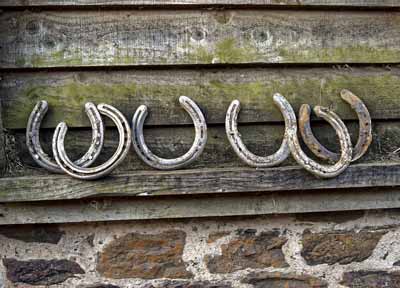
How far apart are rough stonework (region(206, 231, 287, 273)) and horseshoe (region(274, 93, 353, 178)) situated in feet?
0.89

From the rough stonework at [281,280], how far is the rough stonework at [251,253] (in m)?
0.03

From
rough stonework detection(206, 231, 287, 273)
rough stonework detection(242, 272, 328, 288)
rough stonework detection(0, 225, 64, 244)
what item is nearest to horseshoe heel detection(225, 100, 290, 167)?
rough stonework detection(206, 231, 287, 273)

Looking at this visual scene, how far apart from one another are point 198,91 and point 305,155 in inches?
15.0

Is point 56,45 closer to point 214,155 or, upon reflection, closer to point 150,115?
point 150,115

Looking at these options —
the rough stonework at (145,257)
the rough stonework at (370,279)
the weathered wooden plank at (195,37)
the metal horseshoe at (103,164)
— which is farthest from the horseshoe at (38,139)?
→ the rough stonework at (370,279)

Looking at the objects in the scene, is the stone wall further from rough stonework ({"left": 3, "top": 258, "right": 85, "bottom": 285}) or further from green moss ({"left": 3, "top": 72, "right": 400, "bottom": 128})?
green moss ({"left": 3, "top": 72, "right": 400, "bottom": 128})

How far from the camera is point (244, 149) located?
1.59 metres

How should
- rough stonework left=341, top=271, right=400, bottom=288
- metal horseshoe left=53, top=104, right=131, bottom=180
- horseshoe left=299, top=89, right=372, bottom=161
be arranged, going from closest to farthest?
1. metal horseshoe left=53, top=104, right=131, bottom=180
2. horseshoe left=299, top=89, right=372, bottom=161
3. rough stonework left=341, top=271, right=400, bottom=288

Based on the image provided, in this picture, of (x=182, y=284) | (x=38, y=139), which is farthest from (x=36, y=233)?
(x=182, y=284)

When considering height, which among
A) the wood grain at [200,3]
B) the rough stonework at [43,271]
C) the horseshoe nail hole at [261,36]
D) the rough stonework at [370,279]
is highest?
the wood grain at [200,3]

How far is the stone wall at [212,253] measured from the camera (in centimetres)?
165

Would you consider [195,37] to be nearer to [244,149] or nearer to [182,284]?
[244,149]

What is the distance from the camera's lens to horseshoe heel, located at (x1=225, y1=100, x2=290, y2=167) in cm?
159

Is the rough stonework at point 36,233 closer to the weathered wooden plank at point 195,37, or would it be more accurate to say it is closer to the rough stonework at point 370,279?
the weathered wooden plank at point 195,37
